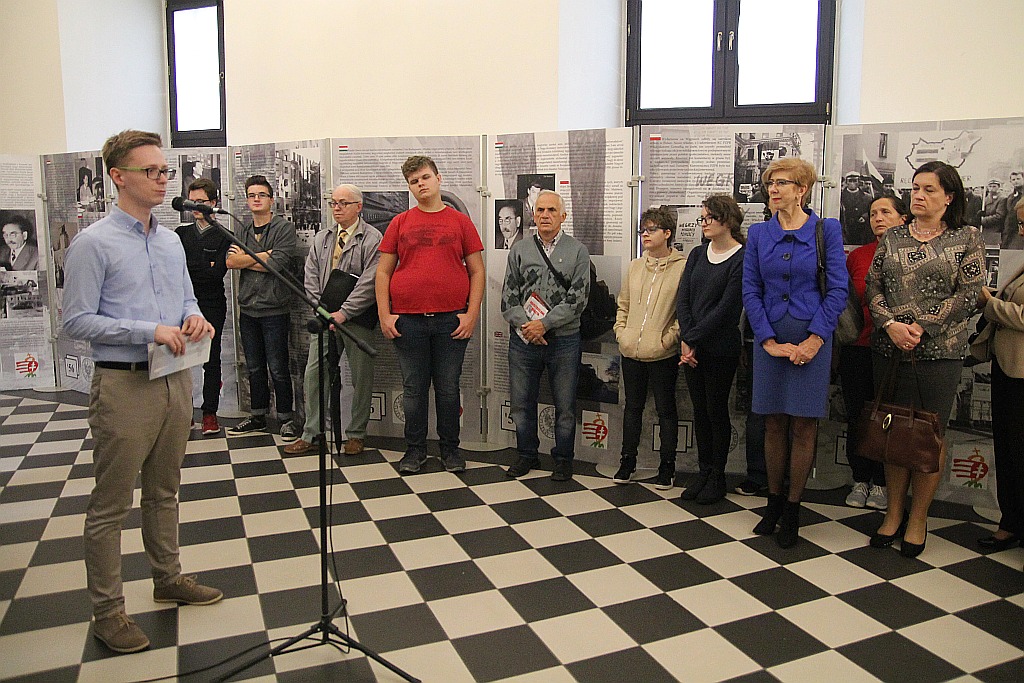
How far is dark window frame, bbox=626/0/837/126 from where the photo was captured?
612cm

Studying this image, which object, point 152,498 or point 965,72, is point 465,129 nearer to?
point 965,72

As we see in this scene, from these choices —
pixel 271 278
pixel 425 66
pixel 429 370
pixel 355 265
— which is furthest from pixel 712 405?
pixel 425 66

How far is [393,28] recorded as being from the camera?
6.70 m

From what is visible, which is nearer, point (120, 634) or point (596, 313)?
point (120, 634)

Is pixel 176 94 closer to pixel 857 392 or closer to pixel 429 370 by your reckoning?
pixel 429 370

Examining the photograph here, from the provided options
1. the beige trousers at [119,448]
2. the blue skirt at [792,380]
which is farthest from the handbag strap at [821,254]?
the beige trousers at [119,448]

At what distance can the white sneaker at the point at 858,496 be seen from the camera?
14.2ft

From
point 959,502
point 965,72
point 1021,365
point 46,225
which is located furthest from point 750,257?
point 46,225

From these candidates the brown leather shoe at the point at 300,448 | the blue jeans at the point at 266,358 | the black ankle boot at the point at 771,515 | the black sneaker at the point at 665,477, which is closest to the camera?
the black ankle boot at the point at 771,515

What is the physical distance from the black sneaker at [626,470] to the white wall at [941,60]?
296cm

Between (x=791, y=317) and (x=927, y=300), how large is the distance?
2.03 ft

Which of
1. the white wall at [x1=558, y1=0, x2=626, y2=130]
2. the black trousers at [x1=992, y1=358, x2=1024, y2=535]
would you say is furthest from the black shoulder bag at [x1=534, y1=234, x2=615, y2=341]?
A: the black trousers at [x1=992, y1=358, x2=1024, y2=535]

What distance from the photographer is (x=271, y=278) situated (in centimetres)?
556

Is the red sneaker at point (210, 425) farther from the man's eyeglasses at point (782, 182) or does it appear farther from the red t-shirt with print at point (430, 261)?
the man's eyeglasses at point (782, 182)
